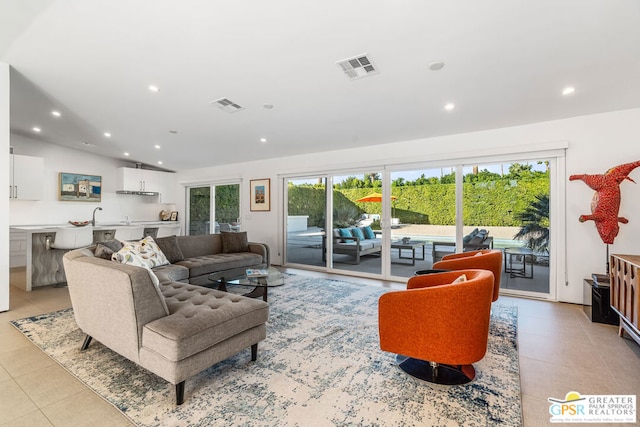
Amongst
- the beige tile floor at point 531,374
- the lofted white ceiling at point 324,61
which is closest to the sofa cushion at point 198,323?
the beige tile floor at point 531,374

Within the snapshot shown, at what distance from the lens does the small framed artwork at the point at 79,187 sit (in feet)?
21.2

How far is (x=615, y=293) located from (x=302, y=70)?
377cm

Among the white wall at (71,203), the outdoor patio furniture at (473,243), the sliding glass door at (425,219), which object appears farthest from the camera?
the white wall at (71,203)

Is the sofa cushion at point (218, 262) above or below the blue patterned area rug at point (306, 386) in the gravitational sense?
above

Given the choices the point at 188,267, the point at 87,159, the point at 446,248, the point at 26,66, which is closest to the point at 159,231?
the point at 87,159

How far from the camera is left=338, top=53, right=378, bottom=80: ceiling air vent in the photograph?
2.86 m

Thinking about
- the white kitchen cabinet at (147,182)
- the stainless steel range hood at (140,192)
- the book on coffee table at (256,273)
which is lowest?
the book on coffee table at (256,273)

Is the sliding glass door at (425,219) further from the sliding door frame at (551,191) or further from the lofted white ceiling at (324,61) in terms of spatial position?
the lofted white ceiling at (324,61)

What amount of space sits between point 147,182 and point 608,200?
8746 mm

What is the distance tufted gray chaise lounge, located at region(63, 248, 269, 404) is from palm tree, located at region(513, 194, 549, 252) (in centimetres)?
379

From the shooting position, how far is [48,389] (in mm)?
1920

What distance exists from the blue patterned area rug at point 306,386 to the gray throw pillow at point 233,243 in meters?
2.53

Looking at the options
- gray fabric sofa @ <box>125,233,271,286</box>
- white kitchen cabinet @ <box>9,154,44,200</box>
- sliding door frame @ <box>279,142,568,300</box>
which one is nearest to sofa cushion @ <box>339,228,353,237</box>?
sliding door frame @ <box>279,142,568,300</box>

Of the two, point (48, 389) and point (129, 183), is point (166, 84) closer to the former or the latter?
point (48, 389)
